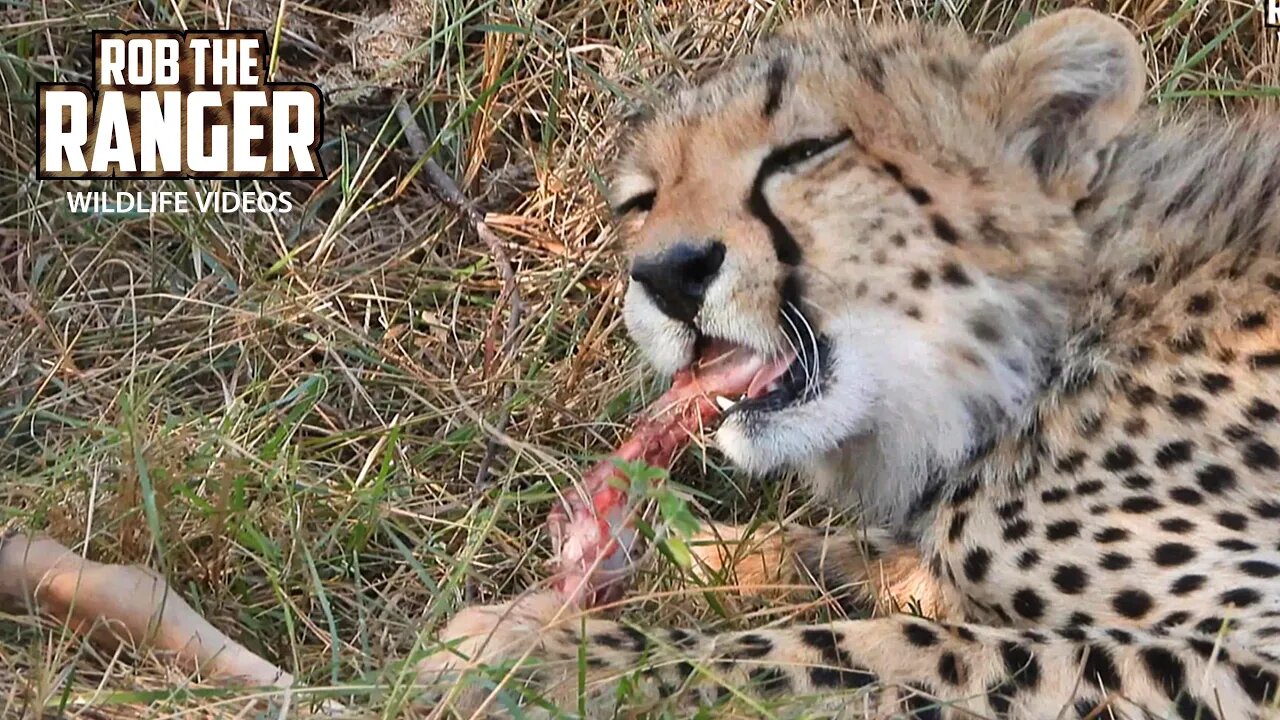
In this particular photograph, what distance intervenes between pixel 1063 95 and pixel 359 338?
135 centimetres

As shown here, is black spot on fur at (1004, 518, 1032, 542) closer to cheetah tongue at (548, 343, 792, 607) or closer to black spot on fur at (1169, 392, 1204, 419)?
black spot on fur at (1169, 392, 1204, 419)

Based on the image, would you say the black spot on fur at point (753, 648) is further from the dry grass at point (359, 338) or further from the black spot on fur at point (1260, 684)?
the black spot on fur at point (1260, 684)

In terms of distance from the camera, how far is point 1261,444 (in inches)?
94.0

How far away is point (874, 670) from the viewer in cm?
225

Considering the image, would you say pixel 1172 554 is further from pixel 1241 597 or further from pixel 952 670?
pixel 952 670

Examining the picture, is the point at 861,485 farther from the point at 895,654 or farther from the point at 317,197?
the point at 317,197

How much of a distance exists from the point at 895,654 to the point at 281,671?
0.77m

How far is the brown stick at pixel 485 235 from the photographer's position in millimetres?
3379

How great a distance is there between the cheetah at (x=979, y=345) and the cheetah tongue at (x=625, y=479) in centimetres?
4

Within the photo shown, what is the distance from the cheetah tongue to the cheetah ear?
0.46m

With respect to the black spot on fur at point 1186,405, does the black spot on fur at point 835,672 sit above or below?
below

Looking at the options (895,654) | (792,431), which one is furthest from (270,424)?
(895,654)
